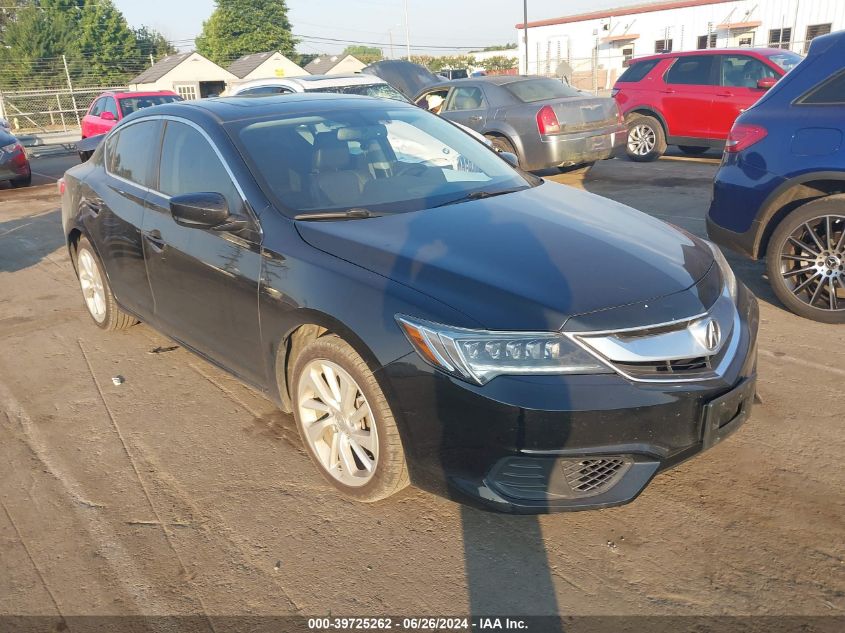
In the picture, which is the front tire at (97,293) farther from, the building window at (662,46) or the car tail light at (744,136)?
the building window at (662,46)

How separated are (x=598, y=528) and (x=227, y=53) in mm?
83230

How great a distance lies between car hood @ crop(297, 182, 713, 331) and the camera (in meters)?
2.59

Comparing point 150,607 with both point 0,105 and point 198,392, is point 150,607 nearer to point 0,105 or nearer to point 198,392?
point 198,392

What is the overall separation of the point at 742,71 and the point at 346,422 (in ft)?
34.0

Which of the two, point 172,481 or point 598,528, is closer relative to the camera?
point 598,528

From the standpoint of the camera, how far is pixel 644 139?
40.6 feet

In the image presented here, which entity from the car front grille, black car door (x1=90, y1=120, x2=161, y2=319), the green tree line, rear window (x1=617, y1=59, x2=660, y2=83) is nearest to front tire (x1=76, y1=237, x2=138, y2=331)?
black car door (x1=90, y1=120, x2=161, y2=319)

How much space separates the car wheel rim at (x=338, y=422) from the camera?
2.90 metres

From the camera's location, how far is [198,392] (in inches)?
167

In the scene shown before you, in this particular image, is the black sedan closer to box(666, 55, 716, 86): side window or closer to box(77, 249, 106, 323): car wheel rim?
box(77, 249, 106, 323): car wheel rim

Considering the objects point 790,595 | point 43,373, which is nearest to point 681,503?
point 790,595

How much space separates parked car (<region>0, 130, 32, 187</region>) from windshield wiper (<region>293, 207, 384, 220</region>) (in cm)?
1261

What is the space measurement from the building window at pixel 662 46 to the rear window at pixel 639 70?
34.1 metres

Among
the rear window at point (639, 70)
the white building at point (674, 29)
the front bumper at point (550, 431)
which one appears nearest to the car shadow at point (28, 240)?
the front bumper at point (550, 431)
